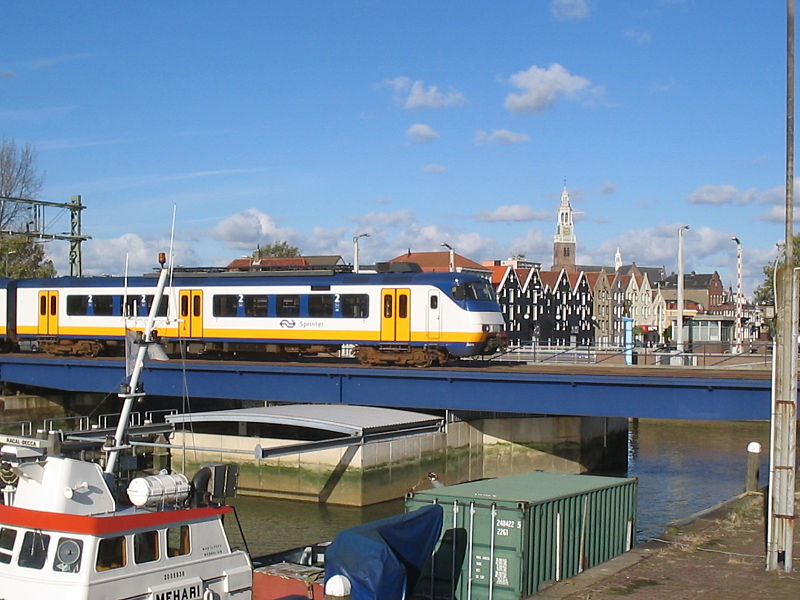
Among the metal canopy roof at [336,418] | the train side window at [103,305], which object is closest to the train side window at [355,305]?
the metal canopy roof at [336,418]

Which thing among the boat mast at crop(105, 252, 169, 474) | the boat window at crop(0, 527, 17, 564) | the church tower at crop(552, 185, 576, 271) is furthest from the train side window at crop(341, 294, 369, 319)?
the church tower at crop(552, 185, 576, 271)

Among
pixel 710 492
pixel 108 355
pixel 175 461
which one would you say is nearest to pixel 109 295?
pixel 108 355

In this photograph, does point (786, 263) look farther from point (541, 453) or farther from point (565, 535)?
point (541, 453)

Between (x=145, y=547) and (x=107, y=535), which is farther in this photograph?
(x=145, y=547)

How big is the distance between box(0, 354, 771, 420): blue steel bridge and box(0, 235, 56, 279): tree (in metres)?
29.4

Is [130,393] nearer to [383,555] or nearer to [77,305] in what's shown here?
[383,555]

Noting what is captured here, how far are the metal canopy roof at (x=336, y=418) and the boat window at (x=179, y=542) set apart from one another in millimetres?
15708

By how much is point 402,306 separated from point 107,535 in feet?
76.3

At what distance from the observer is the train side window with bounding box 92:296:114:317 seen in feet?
137

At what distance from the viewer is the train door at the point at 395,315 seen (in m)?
35.2

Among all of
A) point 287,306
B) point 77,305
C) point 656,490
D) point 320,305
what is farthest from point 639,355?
point 77,305

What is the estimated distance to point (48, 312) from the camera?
43875 millimetres

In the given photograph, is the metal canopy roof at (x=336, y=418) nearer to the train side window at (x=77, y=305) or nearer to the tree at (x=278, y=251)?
the train side window at (x=77, y=305)

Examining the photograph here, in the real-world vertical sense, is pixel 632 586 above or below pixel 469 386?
below
